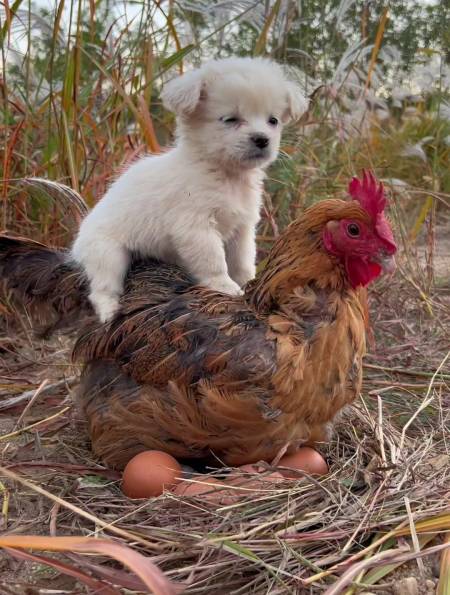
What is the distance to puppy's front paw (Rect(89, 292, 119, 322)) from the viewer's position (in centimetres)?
194

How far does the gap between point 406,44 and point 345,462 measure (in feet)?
11.8

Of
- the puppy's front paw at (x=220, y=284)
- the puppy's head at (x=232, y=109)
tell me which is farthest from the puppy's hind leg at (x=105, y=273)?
the puppy's head at (x=232, y=109)

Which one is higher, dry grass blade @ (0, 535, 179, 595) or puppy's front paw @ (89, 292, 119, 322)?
puppy's front paw @ (89, 292, 119, 322)

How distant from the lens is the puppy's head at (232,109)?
187 centimetres

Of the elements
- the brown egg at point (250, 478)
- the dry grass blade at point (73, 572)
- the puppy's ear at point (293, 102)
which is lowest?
the brown egg at point (250, 478)

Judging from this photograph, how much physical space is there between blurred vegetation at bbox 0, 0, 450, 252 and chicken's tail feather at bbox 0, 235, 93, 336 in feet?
1.41

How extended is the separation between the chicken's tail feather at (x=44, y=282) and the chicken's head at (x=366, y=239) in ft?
2.89

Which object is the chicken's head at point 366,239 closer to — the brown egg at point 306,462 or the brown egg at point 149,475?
the brown egg at point 306,462

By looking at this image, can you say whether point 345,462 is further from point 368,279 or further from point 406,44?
point 406,44

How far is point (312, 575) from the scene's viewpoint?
1.32 meters

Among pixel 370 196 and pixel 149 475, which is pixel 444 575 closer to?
pixel 149 475

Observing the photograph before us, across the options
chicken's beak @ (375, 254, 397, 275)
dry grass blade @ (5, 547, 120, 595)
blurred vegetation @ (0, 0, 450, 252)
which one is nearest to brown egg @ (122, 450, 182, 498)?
dry grass blade @ (5, 547, 120, 595)

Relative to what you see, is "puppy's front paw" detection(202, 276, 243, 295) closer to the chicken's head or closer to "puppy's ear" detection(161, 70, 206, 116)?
the chicken's head

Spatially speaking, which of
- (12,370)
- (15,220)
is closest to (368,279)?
(12,370)
